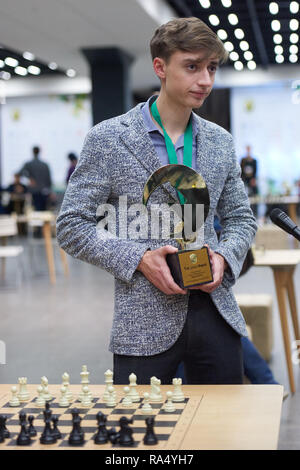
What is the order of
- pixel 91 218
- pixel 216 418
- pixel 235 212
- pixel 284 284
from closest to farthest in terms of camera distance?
pixel 216 418
pixel 91 218
pixel 235 212
pixel 284 284

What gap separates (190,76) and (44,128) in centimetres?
1723

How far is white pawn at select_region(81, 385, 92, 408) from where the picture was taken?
1.47m

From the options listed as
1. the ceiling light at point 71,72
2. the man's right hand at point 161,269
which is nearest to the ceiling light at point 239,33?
the man's right hand at point 161,269

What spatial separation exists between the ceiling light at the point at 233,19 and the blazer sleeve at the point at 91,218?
99 cm

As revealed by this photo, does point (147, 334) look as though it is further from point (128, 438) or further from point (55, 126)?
point (55, 126)

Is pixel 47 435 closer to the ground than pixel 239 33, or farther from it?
closer to the ground

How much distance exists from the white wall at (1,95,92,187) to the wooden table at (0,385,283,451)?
17.0m

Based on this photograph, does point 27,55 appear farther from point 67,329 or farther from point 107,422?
point 107,422

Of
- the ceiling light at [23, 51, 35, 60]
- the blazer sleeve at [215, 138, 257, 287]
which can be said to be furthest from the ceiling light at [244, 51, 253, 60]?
the ceiling light at [23, 51, 35, 60]

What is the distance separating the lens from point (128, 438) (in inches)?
47.6

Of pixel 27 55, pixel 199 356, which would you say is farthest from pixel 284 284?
pixel 27 55

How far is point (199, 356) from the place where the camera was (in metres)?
1.78

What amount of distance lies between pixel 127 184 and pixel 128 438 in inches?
29.4
